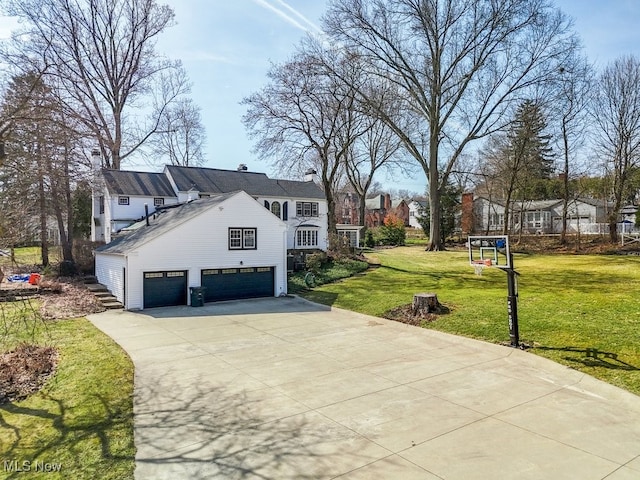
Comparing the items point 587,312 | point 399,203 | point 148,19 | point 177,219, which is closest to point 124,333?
point 177,219

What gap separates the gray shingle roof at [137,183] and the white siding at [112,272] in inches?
321

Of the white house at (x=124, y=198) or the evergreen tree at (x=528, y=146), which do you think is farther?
the evergreen tree at (x=528, y=146)

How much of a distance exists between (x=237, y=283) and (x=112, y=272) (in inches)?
241

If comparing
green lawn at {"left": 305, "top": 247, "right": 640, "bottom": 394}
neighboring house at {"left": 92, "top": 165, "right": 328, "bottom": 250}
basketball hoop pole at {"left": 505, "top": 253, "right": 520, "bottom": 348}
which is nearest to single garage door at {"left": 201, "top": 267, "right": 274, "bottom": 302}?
green lawn at {"left": 305, "top": 247, "right": 640, "bottom": 394}

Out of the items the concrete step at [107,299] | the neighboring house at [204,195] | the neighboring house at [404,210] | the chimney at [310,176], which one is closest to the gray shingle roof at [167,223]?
the concrete step at [107,299]

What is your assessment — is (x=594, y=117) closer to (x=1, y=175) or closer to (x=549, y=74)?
(x=549, y=74)

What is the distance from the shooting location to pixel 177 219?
69.3 ft

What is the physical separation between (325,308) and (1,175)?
497 inches

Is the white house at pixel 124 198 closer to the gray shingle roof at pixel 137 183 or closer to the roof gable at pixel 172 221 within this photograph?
the gray shingle roof at pixel 137 183

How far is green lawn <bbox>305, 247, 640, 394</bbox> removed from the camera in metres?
10.3

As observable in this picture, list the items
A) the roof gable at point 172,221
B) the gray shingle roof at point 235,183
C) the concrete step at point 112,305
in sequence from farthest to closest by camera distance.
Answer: the gray shingle roof at point 235,183 < the roof gable at point 172,221 < the concrete step at point 112,305

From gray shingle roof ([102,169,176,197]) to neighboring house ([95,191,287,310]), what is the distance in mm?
8254

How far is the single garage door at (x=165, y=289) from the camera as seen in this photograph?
19.1 m

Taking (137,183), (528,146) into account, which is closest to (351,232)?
(528,146)
